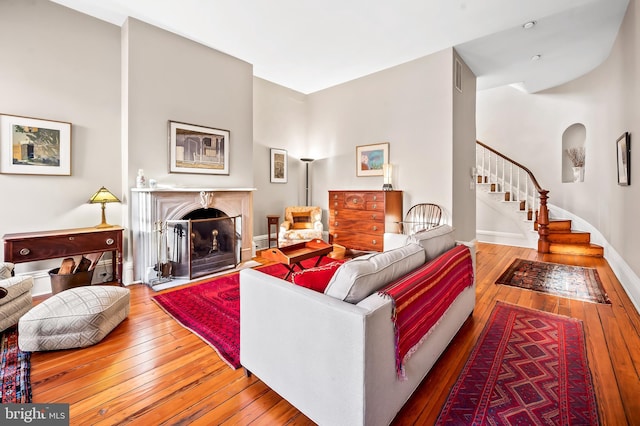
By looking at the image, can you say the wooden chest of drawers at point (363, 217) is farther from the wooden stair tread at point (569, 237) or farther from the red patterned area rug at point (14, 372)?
the red patterned area rug at point (14, 372)

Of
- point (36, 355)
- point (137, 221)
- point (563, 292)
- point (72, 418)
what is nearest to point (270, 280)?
point (72, 418)

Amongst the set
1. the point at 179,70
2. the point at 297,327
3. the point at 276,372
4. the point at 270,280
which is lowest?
the point at 276,372

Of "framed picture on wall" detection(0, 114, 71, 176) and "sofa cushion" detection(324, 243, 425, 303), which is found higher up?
"framed picture on wall" detection(0, 114, 71, 176)

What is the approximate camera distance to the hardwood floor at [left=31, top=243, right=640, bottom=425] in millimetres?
1516

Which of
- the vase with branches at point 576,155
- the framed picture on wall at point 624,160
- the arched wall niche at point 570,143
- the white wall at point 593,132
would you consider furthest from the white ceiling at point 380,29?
the vase with branches at point 576,155

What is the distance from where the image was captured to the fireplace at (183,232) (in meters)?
3.59

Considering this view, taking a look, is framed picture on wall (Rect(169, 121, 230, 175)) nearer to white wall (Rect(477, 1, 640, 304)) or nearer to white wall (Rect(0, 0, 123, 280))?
white wall (Rect(0, 0, 123, 280))

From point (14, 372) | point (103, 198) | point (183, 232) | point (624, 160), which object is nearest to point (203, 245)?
point (183, 232)

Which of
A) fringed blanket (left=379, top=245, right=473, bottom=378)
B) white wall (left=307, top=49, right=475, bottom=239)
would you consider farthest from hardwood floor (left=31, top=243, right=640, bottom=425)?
white wall (left=307, top=49, right=475, bottom=239)

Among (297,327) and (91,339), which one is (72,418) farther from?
(297,327)

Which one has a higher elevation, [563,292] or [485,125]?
[485,125]

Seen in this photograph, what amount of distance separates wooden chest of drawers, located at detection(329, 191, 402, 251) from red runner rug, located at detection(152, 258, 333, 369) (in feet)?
6.73

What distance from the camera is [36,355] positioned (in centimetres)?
205

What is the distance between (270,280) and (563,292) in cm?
356
